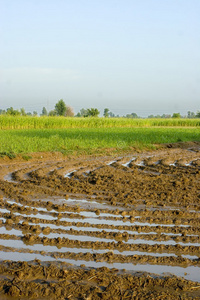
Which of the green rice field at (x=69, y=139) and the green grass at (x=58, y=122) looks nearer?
the green rice field at (x=69, y=139)

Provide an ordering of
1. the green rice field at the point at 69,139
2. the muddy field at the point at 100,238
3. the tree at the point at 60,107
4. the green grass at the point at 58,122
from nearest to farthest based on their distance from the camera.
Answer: the muddy field at the point at 100,238
the green rice field at the point at 69,139
the green grass at the point at 58,122
the tree at the point at 60,107

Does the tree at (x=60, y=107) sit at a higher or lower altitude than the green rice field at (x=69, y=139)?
higher

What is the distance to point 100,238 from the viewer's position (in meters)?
5.50

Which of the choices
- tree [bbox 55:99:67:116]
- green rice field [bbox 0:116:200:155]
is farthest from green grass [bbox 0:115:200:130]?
tree [bbox 55:99:67:116]

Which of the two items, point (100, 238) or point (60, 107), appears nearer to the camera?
point (100, 238)

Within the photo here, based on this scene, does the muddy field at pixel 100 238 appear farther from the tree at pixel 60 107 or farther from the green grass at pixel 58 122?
the tree at pixel 60 107

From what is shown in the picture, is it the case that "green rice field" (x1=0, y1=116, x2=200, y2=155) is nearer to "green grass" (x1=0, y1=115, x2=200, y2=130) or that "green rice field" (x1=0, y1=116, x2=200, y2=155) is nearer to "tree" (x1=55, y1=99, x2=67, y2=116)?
"green grass" (x1=0, y1=115, x2=200, y2=130)

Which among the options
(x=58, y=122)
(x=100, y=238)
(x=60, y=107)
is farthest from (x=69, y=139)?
(x=60, y=107)

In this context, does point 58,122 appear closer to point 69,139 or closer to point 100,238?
point 69,139

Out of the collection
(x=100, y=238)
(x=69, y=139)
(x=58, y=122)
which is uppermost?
(x=58, y=122)

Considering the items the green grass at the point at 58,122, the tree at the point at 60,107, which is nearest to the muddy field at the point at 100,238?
the green grass at the point at 58,122

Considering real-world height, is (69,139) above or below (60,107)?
below

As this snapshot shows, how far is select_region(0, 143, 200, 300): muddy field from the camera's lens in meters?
4.04

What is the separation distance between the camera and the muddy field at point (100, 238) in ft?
13.2
